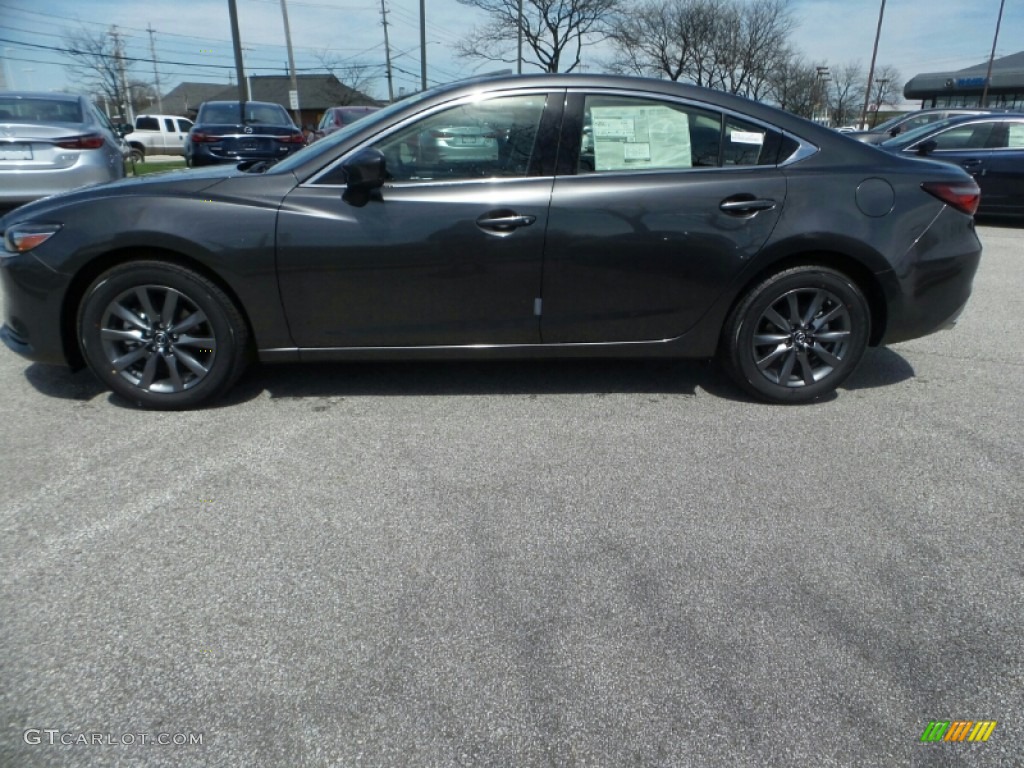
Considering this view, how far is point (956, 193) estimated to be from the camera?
3.79 m

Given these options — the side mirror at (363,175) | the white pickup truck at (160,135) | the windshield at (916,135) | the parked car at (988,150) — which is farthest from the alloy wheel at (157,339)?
the white pickup truck at (160,135)

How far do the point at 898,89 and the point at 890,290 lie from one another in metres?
66.7

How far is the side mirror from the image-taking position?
337 cm

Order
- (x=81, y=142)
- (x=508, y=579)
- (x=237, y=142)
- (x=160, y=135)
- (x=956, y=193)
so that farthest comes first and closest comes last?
(x=160, y=135) → (x=237, y=142) → (x=81, y=142) → (x=956, y=193) → (x=508, y=579)

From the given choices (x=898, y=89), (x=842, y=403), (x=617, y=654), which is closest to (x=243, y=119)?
(x=842, y=403)

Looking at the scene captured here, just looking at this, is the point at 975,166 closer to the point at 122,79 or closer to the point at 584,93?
the point at 584,93

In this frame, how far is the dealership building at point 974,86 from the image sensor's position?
4825cm

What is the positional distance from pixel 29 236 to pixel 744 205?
339cm

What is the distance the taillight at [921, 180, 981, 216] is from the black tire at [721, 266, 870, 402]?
1.96 feet

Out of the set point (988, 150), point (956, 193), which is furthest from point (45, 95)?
point (988, 150)

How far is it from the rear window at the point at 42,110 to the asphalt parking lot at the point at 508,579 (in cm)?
576

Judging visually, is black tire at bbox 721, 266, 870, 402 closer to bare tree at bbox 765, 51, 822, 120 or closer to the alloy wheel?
the alloy wheel

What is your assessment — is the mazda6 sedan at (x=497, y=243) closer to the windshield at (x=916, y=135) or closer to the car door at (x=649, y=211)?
the car door at (x=649, y=211)

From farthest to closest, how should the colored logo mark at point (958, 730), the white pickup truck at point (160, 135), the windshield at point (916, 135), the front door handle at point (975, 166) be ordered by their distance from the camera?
the white pickup truck at point (160, 135)
the windshield at point (916, 135)
the front door handle at point (975, 166)
the colored logo mark at point (958, 730)
